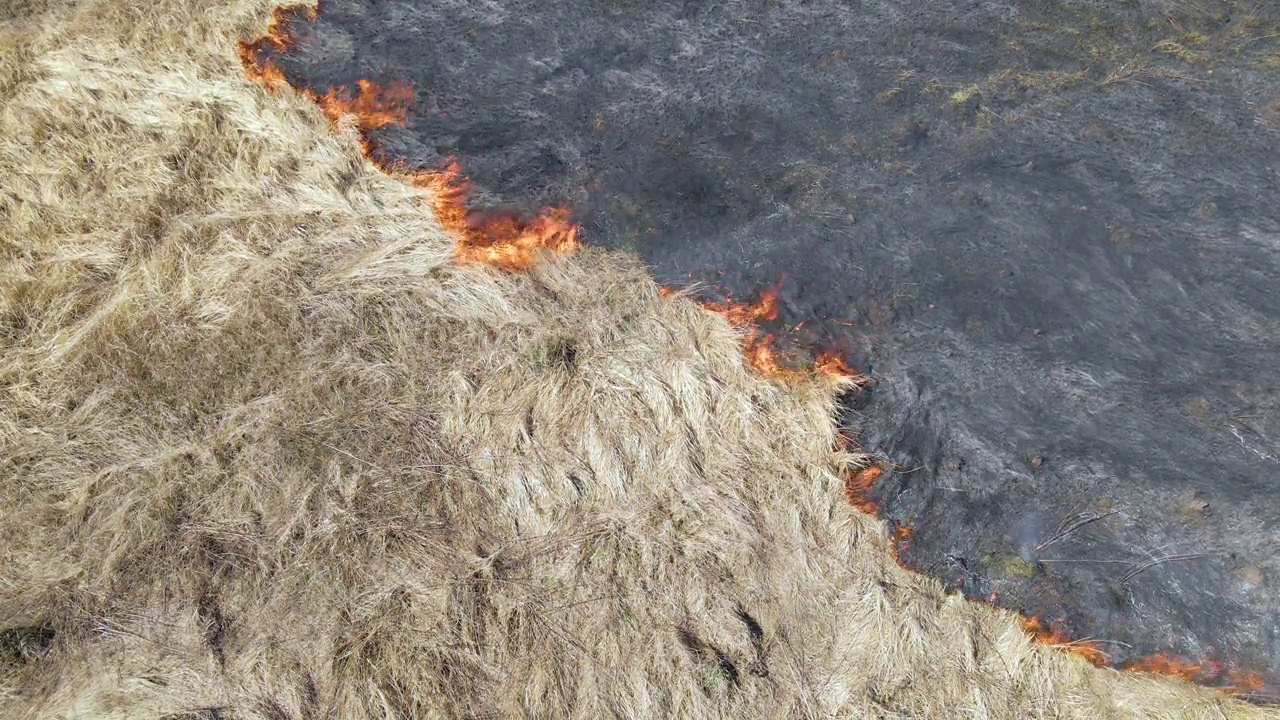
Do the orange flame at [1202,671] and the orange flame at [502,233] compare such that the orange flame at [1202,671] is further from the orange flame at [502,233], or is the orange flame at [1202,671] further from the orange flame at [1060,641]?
the orange flame at [502,233]

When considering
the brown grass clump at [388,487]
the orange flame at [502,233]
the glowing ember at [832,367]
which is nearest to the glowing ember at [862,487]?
the brown grass clump at [388,487]

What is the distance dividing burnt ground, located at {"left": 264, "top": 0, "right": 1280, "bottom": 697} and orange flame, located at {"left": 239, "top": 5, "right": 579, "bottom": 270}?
0.25ft

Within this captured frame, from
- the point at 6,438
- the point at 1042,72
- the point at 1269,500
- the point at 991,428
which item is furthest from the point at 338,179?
the point at 1269,500

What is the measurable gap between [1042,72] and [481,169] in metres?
2.48

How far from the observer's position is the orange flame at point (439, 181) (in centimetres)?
320

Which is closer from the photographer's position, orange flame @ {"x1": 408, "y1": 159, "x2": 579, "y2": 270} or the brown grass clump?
the brown grass clump

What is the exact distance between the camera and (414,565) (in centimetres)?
255

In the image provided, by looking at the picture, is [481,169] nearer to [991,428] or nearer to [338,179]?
[338,179]

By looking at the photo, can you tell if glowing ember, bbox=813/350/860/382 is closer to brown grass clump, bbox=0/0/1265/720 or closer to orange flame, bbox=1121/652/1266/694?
brown grass clump, bbox=0/0/1265/720

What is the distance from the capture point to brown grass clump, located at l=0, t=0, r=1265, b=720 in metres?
2.43

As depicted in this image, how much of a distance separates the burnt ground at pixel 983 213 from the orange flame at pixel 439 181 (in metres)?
0.08

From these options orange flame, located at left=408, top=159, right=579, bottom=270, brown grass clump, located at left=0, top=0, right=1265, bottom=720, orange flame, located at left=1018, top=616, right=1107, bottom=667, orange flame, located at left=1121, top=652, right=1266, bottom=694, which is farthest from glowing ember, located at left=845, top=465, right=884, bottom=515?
orange flame, located at left=408, top=159, right=579, bottom=270

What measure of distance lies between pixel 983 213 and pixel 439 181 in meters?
2.21

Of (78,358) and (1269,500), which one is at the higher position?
(78,358)
